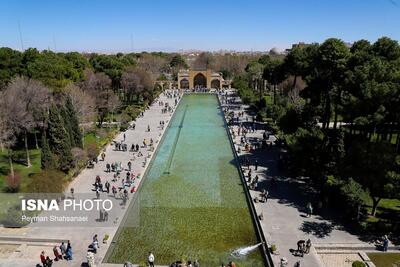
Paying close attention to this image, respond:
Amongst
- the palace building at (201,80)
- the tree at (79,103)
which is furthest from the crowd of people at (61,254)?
the palace building at (201,80)

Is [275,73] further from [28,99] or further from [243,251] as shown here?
[243,251]

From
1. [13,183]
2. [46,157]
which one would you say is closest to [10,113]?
[46,157]

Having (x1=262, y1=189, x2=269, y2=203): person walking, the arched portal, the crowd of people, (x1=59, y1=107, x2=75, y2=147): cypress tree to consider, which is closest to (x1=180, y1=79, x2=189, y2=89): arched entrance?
the arched portal

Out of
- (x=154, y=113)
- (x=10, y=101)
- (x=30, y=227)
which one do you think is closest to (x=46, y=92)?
(x=10, y=101)

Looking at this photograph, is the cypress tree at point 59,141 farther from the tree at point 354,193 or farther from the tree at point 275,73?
the tree at point 275,73

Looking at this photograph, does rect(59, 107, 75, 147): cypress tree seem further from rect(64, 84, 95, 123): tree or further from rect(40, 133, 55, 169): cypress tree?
rect(64, 84, 95, 123): tree
